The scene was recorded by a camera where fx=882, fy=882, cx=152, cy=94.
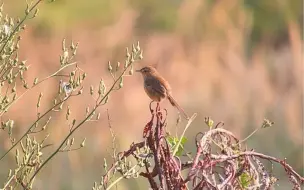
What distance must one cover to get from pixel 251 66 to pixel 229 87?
1.05 ft

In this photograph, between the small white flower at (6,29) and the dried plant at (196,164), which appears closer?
the dried plant at (196,164)

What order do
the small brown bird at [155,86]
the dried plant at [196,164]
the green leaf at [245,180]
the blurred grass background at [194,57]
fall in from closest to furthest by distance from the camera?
the dried plant at [196,164], the green leaf at [245,180], the small brown bird at [155,86], the blurred grass background at [194,57]

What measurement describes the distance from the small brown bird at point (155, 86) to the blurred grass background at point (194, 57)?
3152 mm

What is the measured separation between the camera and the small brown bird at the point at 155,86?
91.7 inches

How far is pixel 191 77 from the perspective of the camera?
6875mm

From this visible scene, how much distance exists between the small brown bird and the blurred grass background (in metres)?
3.15

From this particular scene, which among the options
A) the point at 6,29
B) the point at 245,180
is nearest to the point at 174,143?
the point at 245,180

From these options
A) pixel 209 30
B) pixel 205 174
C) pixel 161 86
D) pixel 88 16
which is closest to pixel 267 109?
pixel 209 30

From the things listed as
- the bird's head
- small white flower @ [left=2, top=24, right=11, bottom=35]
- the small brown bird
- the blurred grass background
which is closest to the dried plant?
small white flower @ [left=2, top=24, right=11, bottom=35]

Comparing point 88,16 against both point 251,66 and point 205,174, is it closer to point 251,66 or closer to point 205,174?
point 251,66

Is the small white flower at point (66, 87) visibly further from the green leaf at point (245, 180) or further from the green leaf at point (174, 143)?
the green leaf at point (245, 180)

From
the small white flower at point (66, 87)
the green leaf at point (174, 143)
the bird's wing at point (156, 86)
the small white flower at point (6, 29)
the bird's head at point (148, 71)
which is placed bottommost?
the green leaf at point (174, 143)

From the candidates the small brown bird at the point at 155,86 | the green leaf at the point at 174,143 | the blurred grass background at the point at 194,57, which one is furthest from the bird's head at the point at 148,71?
the blurred grass background at the point at 194,57

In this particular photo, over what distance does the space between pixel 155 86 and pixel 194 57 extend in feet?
15.4
